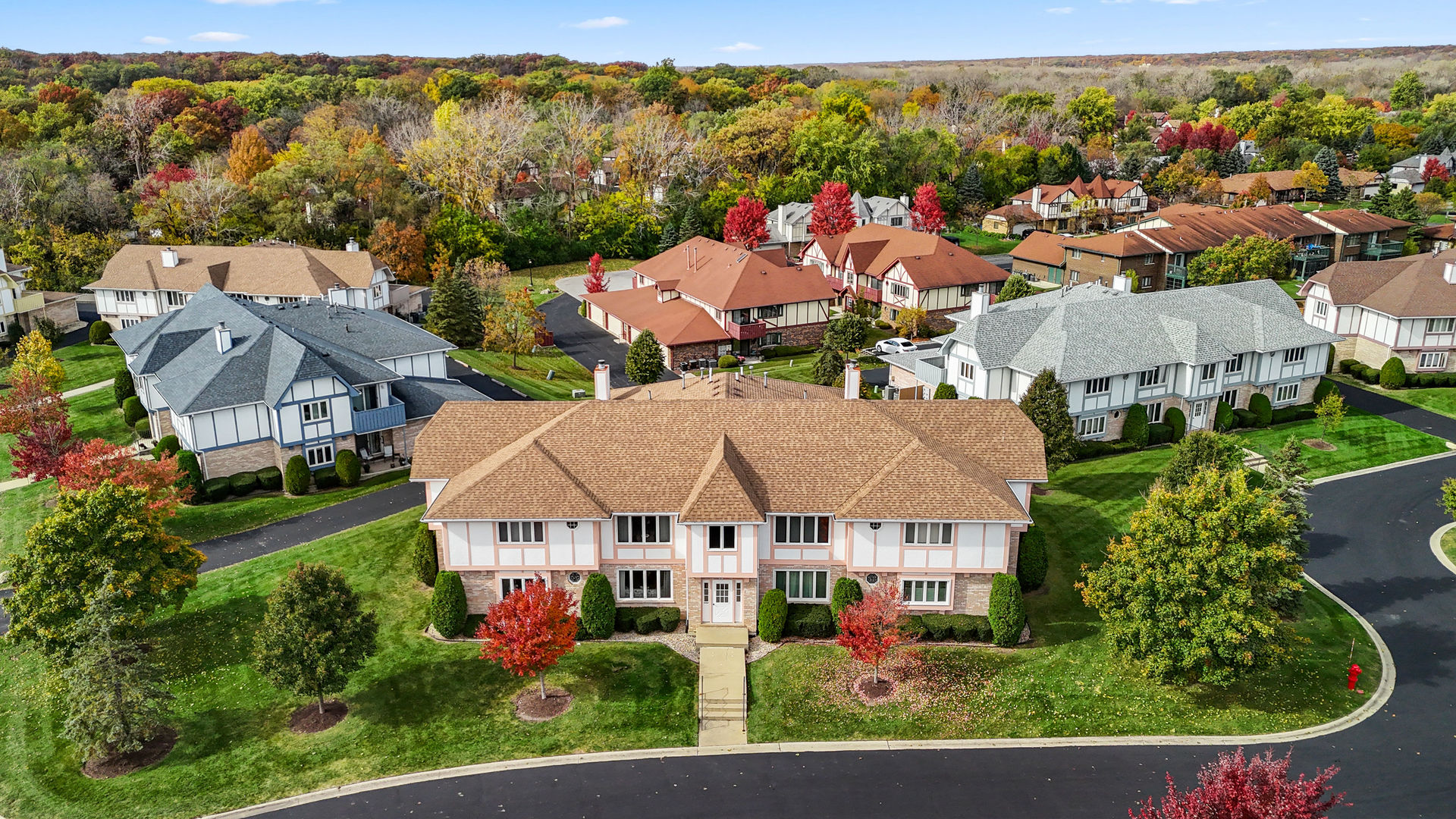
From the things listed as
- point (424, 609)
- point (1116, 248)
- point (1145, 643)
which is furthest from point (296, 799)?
point (1116, 248)

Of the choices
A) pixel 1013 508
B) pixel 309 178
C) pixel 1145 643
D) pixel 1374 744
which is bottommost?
pixel 1374 744

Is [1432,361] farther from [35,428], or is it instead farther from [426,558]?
[35,428]

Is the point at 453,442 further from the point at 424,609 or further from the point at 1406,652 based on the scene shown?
the point at 1406,652

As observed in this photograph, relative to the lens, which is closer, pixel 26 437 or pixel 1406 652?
pixel 1406 652

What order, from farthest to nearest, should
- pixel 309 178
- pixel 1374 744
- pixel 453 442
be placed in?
pixel 309 178
pixel 453 442
pixel 1374 744

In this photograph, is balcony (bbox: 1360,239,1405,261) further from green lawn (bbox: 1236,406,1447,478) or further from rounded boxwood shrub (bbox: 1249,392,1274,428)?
rounded boxwood shrub (bbox: 1249,392,1274,428)

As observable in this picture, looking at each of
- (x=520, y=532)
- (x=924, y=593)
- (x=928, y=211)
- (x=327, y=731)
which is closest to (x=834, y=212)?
(x=928, y=211)

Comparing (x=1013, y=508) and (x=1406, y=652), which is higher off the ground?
(x=1013, y=508)

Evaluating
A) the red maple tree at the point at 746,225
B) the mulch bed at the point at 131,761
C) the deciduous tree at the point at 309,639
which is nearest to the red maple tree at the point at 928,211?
the red maple tree at the point at 746,225
